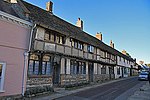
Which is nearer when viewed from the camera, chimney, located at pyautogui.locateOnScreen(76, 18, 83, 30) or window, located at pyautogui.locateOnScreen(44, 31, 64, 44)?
window, located at pyautogui.locateOnScreen(44, 31, 64, 44)

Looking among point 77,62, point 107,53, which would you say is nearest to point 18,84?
point 77,62

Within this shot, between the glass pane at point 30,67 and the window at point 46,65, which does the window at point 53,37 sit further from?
the glass pane at point 30,67

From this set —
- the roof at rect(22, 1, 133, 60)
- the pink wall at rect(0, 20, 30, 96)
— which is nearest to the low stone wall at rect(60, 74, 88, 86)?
the roof at rect(22, 1, 133, 60)

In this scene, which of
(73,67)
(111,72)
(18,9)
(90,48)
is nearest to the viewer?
(18,9)

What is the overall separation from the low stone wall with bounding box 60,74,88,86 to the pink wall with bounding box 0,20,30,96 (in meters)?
5.98

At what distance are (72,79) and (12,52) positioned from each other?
9134mm

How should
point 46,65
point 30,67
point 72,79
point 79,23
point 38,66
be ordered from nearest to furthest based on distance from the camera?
point 30,67
point 38,66
point 46,65
point 72,79
point 79,23

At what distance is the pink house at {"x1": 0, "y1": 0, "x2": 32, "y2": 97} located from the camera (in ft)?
34.7

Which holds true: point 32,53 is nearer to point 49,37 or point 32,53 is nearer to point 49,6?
point 49,37

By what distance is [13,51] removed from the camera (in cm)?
1126

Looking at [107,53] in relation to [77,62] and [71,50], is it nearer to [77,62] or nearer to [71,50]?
[77,62]

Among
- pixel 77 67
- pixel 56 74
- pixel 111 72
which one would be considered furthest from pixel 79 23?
pixel 56 74

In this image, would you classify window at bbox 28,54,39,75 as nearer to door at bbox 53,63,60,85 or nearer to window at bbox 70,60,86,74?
door at bbox 53,63,60,85

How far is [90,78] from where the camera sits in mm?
24031
